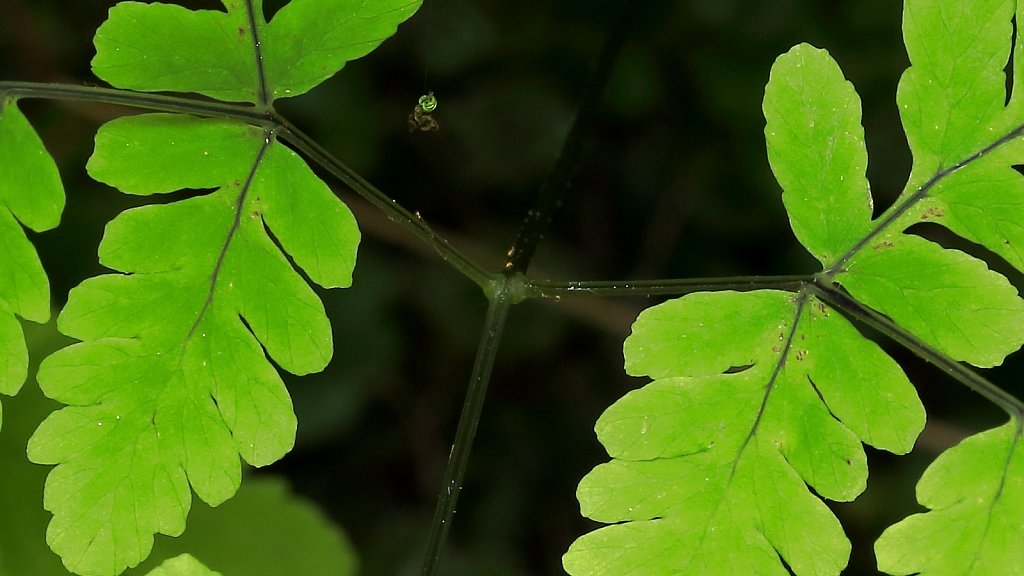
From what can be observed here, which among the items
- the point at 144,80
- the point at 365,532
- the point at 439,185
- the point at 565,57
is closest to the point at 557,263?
the point at 439,185

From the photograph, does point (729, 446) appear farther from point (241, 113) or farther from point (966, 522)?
point (241, 113)

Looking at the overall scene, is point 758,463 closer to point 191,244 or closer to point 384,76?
point 191,244

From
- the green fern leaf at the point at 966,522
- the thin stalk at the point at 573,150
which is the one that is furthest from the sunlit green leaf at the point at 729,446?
the thin stalk at the point at 573,150

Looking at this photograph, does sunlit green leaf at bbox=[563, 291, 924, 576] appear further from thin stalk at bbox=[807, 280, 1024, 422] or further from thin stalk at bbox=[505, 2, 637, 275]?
thin stalk at bbox=[505, 2, 637, 275]

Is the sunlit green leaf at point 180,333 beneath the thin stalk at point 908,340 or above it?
beneath

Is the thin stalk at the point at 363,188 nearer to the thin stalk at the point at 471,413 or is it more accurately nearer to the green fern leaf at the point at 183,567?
the thin stalk at the point at 471,413
